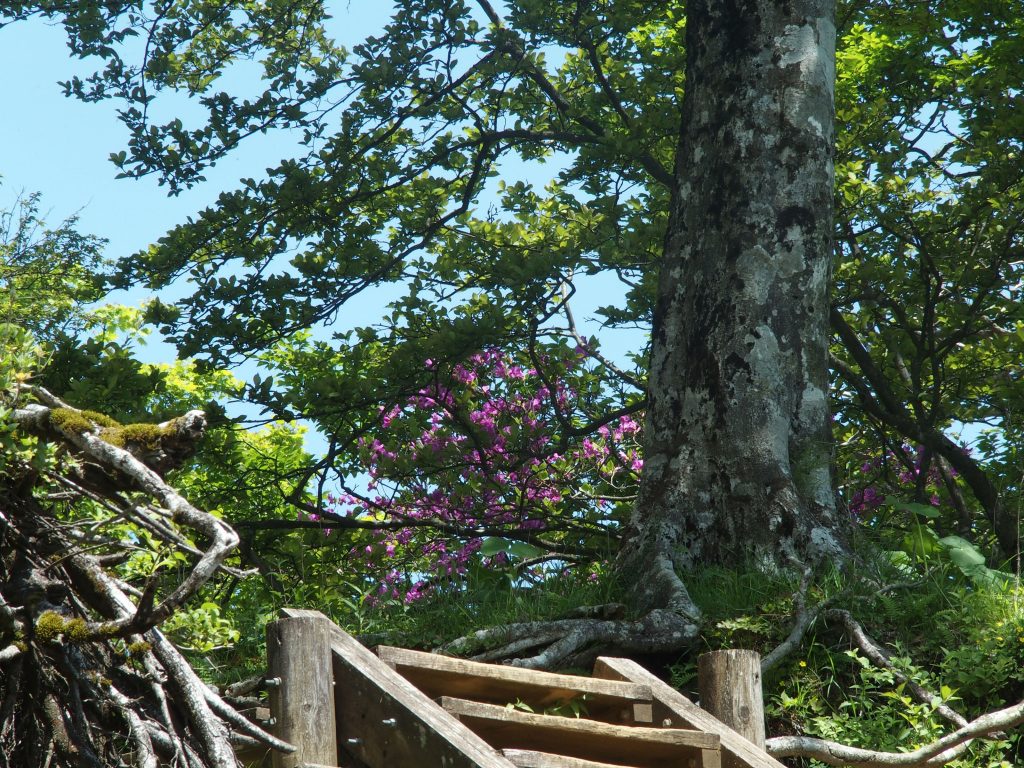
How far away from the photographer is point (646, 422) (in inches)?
286

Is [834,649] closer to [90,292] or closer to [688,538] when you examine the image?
[688,538]

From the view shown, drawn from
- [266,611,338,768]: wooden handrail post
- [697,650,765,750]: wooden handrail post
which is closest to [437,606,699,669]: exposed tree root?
[697,650,765,750]: wooden handrail post

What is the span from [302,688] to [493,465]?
19.7ft

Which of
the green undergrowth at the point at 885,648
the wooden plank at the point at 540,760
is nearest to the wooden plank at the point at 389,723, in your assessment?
the wooden plank at the point at 540,760

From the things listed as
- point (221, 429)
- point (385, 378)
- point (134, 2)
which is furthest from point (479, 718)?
point (134, 2)

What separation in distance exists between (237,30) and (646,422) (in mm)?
5663

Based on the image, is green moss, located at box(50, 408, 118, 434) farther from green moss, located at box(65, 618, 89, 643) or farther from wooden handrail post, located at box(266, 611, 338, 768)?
wooden handrail post, located at box(266, 611, 338, 768)

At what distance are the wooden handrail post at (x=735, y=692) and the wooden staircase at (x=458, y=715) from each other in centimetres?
13

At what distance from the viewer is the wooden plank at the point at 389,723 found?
3.40 meters

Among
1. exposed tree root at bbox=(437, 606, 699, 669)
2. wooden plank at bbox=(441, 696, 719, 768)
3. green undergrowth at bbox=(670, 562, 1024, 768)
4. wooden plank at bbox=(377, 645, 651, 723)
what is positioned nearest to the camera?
wooden plank at bbox=(441, 696, 719, 768)

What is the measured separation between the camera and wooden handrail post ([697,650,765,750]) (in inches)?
173


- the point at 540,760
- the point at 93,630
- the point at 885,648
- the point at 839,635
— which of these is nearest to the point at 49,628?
the point at 93,630

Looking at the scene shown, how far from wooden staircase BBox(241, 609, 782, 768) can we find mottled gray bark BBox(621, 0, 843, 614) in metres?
1.92

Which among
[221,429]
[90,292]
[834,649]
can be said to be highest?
[90,292]
